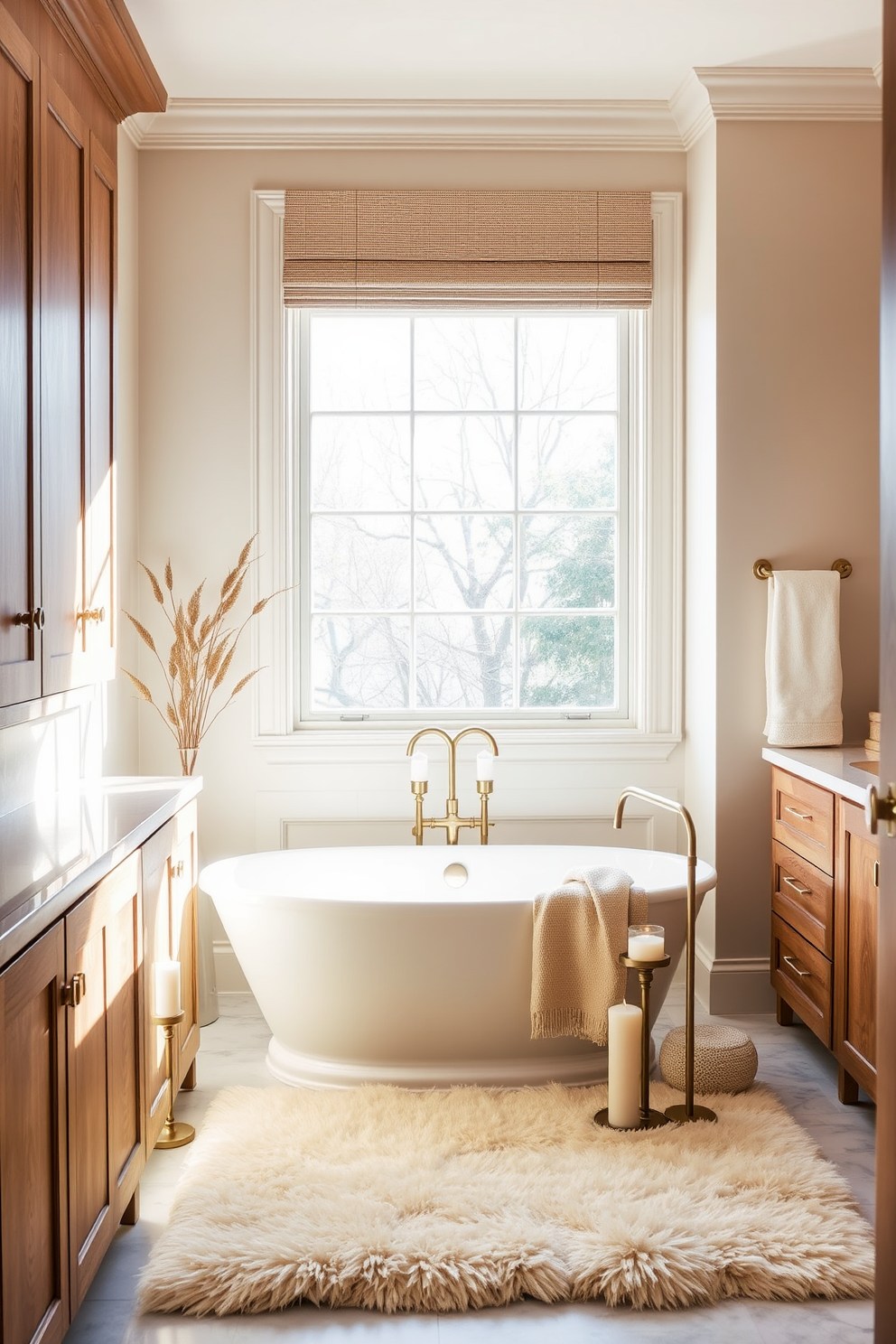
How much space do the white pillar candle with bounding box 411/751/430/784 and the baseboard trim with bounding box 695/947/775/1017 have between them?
3.49ft

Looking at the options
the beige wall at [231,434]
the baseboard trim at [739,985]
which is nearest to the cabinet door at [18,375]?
the beige wall at [231,434]

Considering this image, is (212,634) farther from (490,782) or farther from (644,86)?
(644,86)

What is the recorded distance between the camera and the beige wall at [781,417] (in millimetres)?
3309

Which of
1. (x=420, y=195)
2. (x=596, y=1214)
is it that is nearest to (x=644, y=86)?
(x=420, y=195)

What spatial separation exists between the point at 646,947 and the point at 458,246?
2292mm

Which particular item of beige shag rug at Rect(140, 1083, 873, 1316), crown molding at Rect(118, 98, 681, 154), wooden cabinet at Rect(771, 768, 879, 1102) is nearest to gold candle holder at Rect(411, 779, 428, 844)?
beige shag rug at Rect(140, 1083, 873, 1316)

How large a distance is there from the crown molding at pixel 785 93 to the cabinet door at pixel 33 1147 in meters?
3.00

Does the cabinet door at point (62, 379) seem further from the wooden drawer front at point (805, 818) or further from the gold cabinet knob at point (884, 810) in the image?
the wooden drawer front at point (805, 818)

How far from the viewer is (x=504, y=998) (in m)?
2.70

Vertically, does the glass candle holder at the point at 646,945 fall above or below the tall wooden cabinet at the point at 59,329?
below

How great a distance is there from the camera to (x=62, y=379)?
2.17 meters

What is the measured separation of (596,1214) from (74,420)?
6.28 ft

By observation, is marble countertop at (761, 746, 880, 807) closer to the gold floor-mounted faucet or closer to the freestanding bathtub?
the freestanding bathtub

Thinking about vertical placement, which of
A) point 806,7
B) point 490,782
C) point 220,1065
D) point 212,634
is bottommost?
point 220,1065
